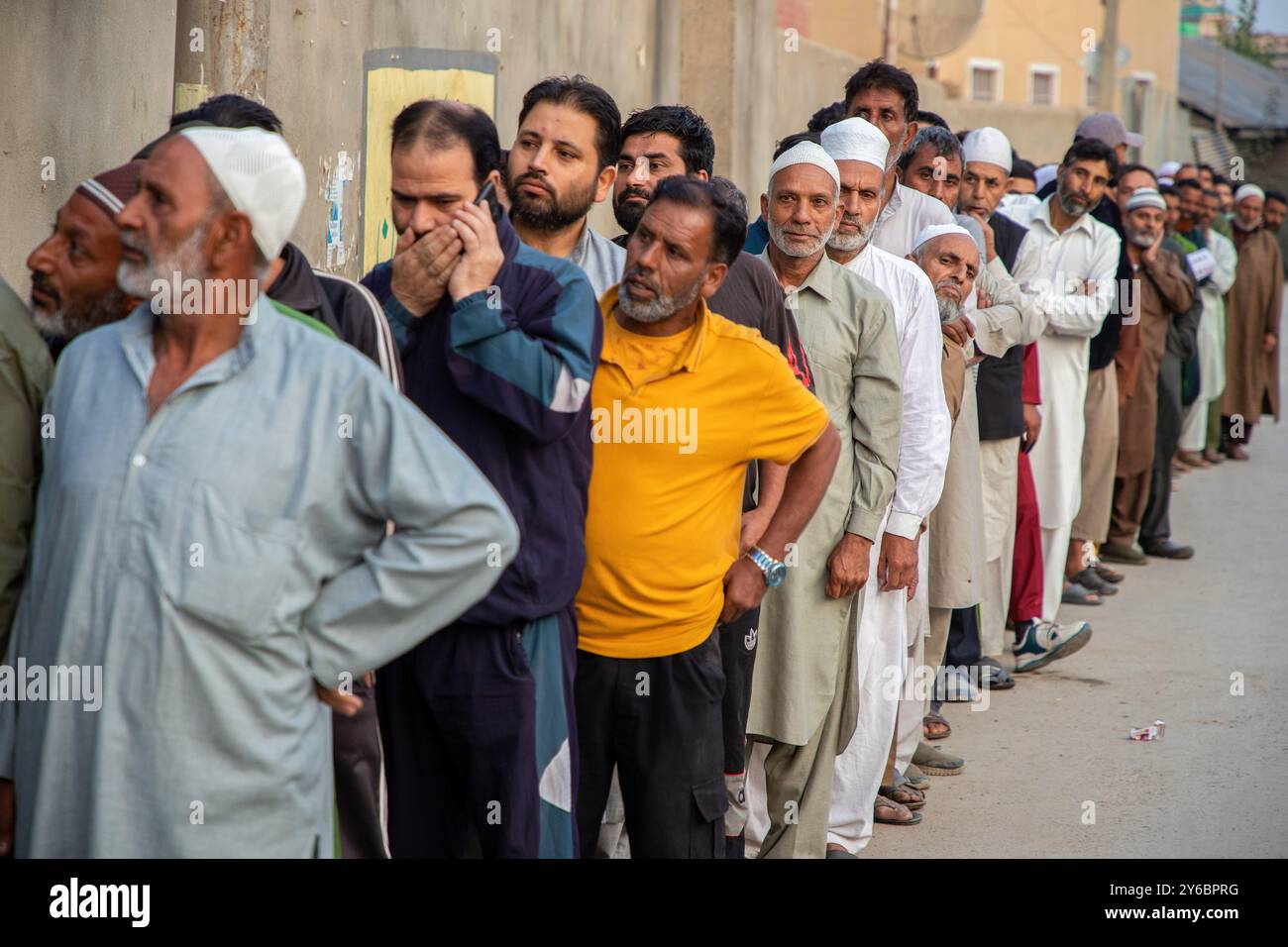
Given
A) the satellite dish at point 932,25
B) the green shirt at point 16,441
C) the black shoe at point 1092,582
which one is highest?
the satellite dish at point 932,25

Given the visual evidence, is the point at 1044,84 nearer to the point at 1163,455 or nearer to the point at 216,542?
the point at 1163,455

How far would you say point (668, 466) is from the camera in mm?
3686

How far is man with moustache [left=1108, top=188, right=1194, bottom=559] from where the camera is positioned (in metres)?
9.83

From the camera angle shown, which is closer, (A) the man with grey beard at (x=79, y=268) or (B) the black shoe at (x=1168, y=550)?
(A) the man with grey beard at (x=79, y=268)

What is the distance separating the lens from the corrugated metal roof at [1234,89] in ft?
135

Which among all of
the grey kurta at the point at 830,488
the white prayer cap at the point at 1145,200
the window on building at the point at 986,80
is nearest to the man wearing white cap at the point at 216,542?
the grey kurta at the point at 830,488

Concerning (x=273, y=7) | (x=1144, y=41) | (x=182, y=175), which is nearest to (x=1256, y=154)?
(x=1144, y=41)

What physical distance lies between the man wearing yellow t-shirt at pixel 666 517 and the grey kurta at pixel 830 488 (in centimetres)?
85

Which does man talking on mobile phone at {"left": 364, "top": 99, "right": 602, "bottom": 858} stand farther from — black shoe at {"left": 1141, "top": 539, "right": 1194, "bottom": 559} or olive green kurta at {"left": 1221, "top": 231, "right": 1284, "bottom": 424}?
olive green kurta at {"left": 1221, "top": 231, "right": 1284, "bottom": 424}

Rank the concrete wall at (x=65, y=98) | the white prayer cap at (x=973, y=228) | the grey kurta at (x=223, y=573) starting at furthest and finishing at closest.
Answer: the white prayer cap at (x=973, y=228) < the concrete wall at (x=65, y=98) < the grey kurta at (x=223, y=573)

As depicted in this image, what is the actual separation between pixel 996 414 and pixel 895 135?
4.78 ft

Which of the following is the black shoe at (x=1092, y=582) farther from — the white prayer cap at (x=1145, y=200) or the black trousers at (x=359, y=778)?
the black trousers at (x=359, y=778)

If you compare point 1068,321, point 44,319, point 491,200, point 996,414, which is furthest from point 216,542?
point 1068,321

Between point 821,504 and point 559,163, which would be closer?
point 559,163
